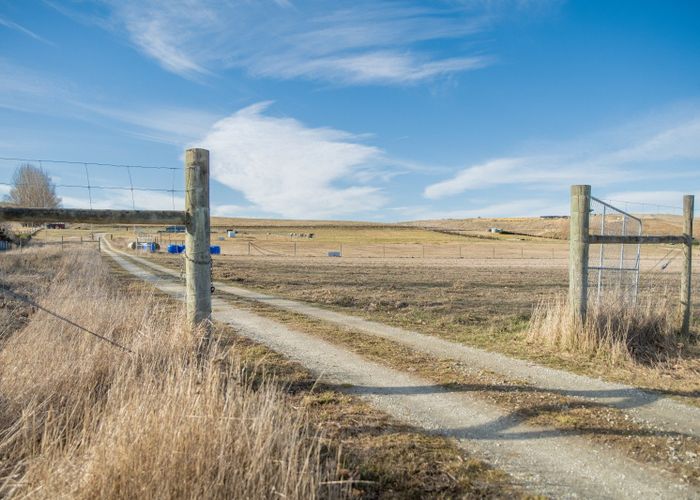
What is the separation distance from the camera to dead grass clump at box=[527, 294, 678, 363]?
752cm

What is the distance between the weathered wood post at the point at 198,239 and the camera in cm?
646

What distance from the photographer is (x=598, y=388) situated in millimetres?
5988

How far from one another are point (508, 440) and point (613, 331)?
14.2 ft

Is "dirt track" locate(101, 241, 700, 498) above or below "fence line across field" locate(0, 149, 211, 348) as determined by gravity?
below

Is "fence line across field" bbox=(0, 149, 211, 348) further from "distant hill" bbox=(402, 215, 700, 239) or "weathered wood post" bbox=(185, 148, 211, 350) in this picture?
"distant hill" bbox=(402, 215, 700, 239)

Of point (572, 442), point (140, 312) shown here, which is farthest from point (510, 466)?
point (140, 312)

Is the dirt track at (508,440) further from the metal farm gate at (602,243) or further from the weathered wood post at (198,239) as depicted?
the metal farm gate at (602,243)

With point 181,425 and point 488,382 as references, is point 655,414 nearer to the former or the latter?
point 488,382

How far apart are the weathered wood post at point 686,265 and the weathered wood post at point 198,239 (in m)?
8.48

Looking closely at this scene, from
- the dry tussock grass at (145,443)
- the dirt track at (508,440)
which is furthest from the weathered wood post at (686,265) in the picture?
the dry tussock grass at (145,443)

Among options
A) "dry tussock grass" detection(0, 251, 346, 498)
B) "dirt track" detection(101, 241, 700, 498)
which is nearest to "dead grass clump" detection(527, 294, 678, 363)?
"dirt track" detection(101, 241, 700, 498)

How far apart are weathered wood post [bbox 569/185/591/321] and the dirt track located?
99.1 inches

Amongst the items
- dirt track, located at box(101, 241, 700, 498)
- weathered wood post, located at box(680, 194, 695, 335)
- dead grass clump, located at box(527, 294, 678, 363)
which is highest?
weathered wood post, located at box(680, 194, 695, 335)

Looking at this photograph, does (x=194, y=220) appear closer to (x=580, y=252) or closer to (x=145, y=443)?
(x=145, y=443)
